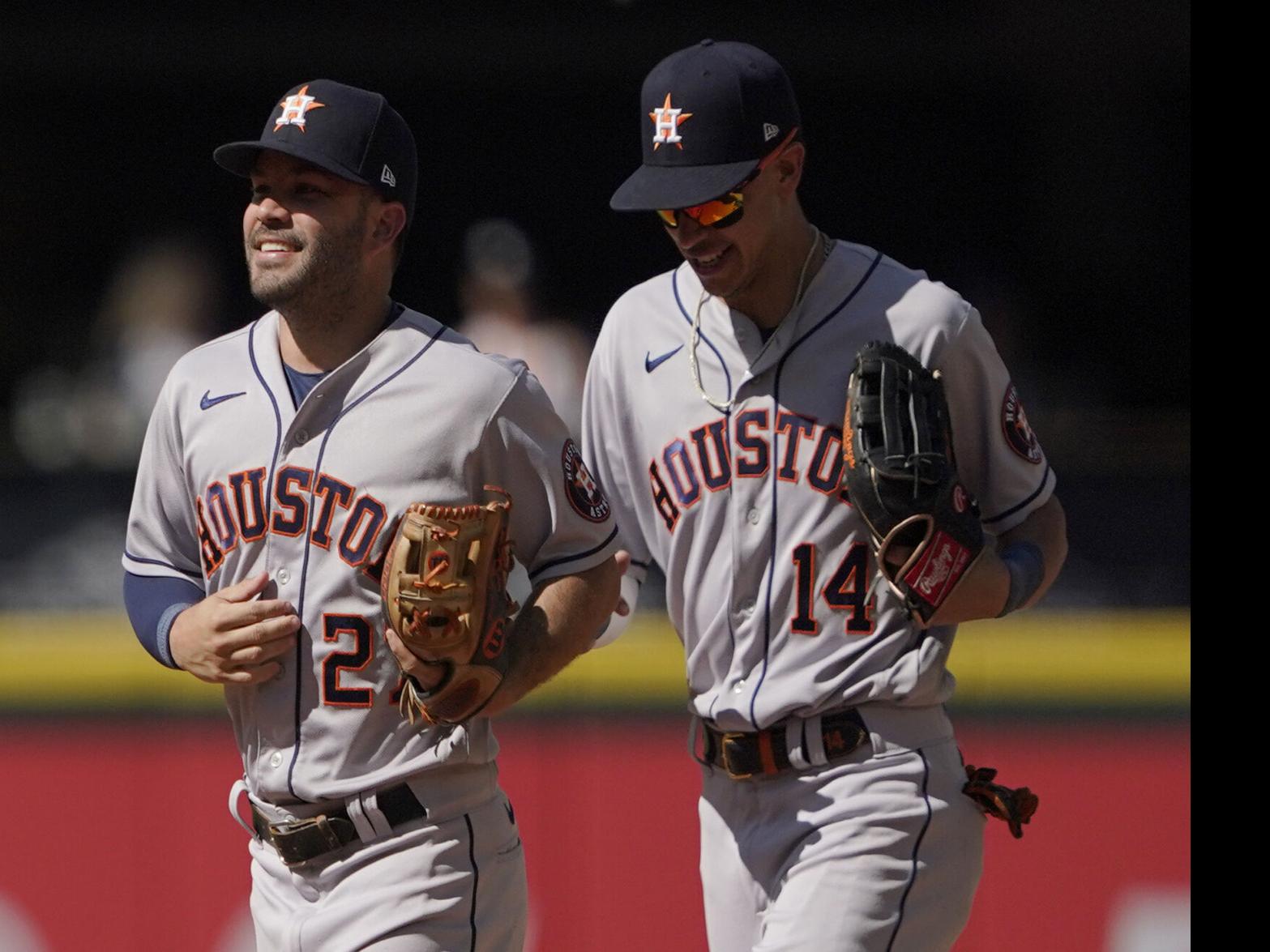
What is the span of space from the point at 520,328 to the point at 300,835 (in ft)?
12.7

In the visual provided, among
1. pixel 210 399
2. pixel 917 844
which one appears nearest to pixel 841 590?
pixel 917 844

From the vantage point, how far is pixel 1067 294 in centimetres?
930

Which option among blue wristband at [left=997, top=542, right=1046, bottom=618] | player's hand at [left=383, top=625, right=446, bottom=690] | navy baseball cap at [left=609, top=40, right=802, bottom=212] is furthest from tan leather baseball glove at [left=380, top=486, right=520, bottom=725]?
blue wristband at [left=997, top=542, right=1046, bottom=618]

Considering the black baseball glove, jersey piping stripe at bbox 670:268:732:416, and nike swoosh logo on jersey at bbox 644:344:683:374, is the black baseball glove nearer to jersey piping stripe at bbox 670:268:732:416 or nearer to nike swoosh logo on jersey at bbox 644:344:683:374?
jersey piping stripe at bbox 670:268:732:416

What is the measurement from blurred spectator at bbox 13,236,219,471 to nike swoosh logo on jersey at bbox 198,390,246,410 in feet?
9.89

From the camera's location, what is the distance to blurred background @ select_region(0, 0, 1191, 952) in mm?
5777

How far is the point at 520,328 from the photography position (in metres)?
7.04

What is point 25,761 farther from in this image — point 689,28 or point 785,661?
point 689,28

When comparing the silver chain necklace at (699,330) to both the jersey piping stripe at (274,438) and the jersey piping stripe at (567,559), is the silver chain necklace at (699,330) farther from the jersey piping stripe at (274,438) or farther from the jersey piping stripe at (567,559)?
the jersey piping stripe at (274,438)

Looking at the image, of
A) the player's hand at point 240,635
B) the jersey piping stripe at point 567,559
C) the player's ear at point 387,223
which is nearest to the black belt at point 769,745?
the jersey piping stripe at point 567,559

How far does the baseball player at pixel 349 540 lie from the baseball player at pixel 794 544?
0.31 m

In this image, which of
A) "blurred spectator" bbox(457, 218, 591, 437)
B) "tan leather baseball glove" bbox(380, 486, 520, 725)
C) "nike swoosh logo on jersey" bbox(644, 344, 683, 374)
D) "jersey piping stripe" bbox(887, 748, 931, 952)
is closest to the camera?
"tan leather baseball glove" bbox(380, 486, 520, 725)

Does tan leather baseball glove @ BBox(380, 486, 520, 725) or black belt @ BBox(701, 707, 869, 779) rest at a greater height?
tan leather baseball glove @ BBox(380, 486, 520, 725)

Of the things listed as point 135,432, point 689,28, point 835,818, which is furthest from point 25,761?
point 689,28
